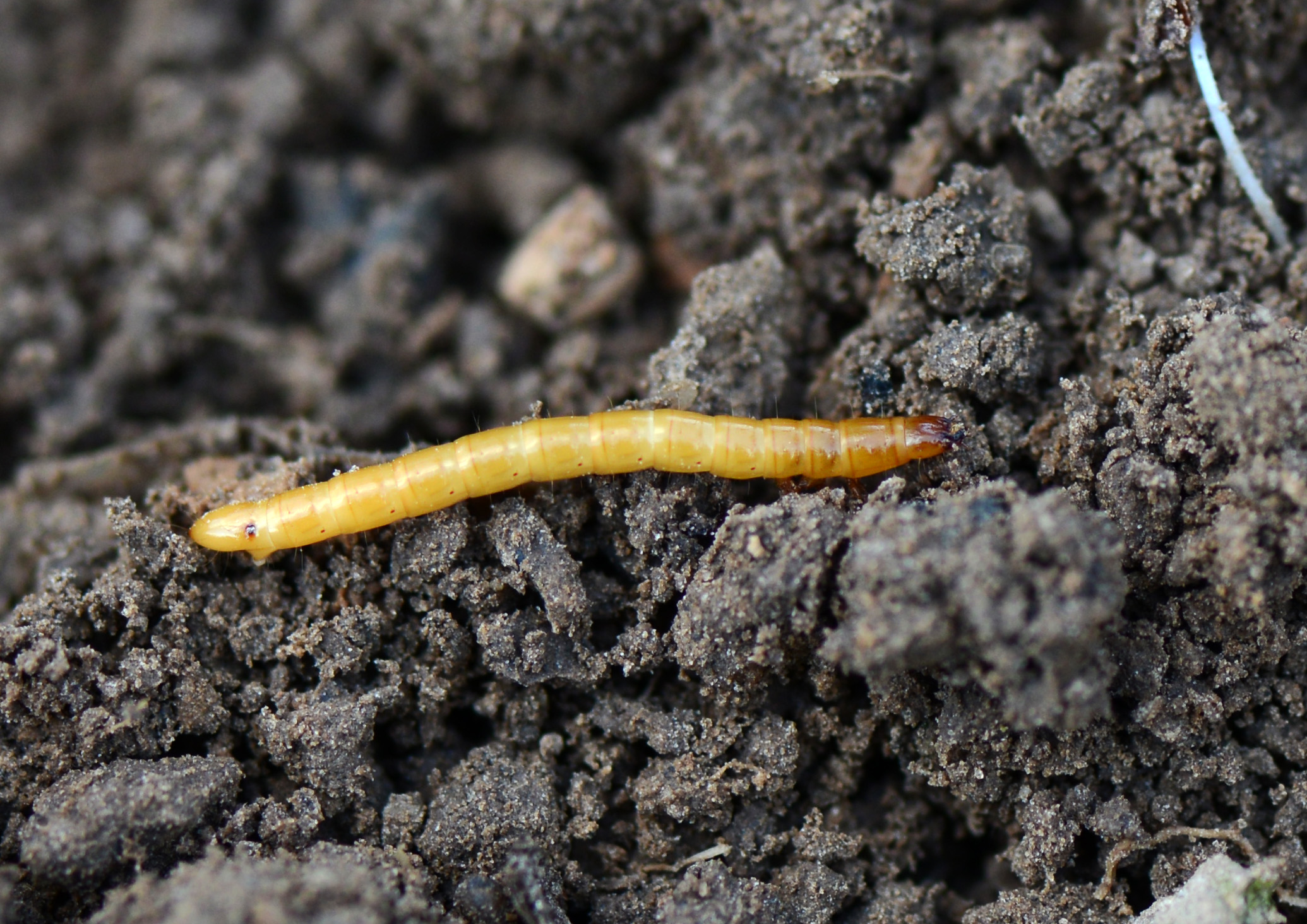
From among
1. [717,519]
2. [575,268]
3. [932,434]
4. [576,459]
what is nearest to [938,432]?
[932,434]

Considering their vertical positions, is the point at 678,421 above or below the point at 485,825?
above

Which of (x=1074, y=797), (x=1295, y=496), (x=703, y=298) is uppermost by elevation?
(x=703, y=298)

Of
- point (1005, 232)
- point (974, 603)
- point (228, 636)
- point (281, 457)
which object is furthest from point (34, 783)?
point (1005, 232)

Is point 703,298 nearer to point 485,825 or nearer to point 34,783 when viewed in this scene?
point 485,825

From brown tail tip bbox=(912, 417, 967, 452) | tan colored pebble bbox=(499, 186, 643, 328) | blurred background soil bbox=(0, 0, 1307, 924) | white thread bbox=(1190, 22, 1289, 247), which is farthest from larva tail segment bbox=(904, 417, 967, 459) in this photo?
tan colored pebble bbox=(499, 186, 643, 328)

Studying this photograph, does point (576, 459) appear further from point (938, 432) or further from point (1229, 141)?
point (1229, 141)

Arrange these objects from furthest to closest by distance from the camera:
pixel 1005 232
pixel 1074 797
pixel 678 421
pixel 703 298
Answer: pixel 703 298, pixel 1005 232, pixel 678 421, pixel 1074 797
